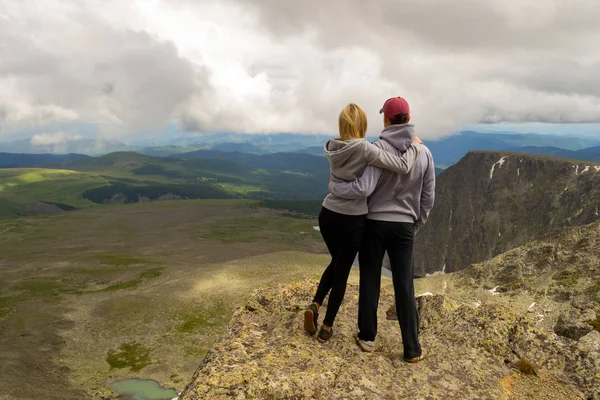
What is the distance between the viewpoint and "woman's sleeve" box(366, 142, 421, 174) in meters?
8.22

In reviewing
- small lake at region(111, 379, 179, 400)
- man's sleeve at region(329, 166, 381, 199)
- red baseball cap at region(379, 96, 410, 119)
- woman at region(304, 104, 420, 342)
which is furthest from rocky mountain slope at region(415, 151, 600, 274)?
man's sleeve at region(329, 166, 381, 199)

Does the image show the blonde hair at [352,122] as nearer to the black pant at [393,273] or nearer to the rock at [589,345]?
the black pant at [393,273]

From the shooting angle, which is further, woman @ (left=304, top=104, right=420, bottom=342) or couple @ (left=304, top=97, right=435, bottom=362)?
couple @ (left=304, top=97, right=435, bottom=362)

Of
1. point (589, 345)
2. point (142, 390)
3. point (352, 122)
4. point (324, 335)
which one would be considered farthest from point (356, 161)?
point (142, 390)

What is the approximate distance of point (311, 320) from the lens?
9.59 metres

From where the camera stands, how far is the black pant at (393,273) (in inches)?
344

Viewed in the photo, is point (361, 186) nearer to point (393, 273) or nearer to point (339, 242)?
point (339, 242)

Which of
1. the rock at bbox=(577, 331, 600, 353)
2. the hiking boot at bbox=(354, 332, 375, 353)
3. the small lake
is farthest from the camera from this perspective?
the small lake

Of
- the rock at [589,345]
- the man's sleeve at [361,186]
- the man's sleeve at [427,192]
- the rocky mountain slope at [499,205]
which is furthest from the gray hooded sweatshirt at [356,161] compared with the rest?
the rocky mountain slope at [499,205]

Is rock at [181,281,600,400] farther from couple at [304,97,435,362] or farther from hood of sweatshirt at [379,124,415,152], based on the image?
hood of sweatshirt at [379,124,415,152]

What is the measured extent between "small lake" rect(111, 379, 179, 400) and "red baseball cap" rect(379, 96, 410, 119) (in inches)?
2070

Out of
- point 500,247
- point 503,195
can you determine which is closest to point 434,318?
point 500,247

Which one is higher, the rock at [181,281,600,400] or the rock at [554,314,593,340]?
the rock at [181,281,600,400]

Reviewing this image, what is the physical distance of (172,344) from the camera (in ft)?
212
